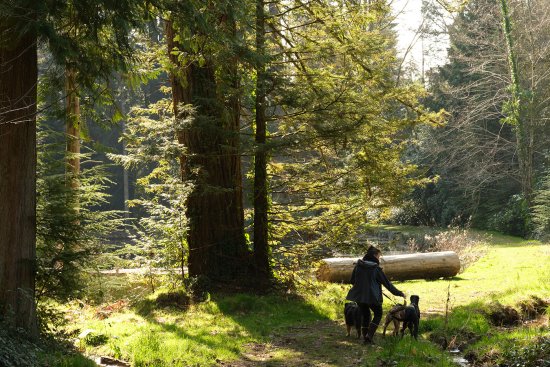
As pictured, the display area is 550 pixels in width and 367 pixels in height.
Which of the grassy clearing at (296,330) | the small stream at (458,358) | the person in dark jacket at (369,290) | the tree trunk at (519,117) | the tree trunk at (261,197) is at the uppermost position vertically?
the tree trunk at (519,117)

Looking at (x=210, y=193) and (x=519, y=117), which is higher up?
(x=519, y=117)

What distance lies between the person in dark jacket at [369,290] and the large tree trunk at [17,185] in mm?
4839

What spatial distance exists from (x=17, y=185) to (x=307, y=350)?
192 inches

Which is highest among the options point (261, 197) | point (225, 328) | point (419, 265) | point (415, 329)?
point (261, 197)

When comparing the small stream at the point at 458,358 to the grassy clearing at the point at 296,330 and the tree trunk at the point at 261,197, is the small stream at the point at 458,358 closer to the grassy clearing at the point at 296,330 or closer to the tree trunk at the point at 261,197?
the grassy clearing at the point at 296,330

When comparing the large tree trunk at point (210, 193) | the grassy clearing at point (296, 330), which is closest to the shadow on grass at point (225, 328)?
the grassy clearing at point (296, 330)

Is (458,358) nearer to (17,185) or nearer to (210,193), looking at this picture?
(210,193)

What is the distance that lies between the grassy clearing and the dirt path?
0.02 meters

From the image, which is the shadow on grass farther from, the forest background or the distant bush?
the distant bush

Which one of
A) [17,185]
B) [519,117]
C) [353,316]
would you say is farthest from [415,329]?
[519,117]

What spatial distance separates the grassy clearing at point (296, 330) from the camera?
8.38 meters

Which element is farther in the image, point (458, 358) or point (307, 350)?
point (307, 350)

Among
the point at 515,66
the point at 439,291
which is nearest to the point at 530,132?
the point at 515,66

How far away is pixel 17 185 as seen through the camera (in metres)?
7.98
